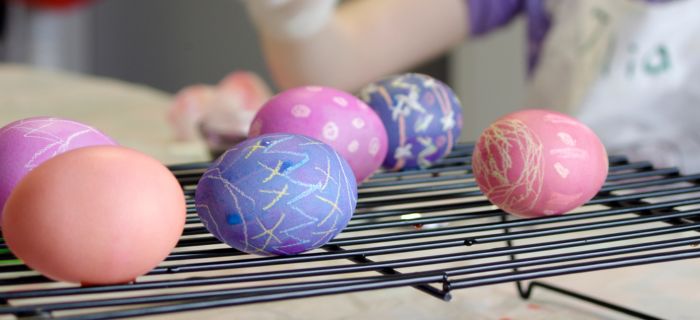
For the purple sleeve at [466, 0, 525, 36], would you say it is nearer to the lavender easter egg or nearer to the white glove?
the white glove

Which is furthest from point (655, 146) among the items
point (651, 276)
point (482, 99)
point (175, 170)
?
point (482, 99)

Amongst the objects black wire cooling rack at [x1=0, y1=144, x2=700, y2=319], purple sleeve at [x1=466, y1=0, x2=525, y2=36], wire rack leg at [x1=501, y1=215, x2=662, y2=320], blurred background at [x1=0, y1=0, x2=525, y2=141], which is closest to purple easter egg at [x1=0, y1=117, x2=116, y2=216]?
black wire cooling rack at [x1=0, y1=144, x2=700, y2=319]

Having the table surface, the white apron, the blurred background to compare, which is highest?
the white apron

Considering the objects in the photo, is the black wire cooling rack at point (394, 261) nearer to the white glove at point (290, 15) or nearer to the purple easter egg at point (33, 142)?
the purple easter egg at point (33, 142)

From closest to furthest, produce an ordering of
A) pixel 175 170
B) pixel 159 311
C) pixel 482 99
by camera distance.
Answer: pixel 159 311
pixel 175 170
pixel 482 99

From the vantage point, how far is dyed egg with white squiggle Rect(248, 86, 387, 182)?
683 millimetres

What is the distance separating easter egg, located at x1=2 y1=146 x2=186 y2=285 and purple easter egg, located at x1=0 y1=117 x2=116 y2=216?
10 centimetres

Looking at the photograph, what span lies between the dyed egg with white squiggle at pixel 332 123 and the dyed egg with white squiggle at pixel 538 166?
88 mm

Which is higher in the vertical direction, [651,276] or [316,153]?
[316,153]

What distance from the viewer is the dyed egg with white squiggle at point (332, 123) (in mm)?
683

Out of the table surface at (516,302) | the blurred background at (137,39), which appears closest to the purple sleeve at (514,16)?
the table surface at (516,302)

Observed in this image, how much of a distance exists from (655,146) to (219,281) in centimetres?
90

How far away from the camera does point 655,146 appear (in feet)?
3.97

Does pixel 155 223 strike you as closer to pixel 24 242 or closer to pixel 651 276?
pixel 24 242
